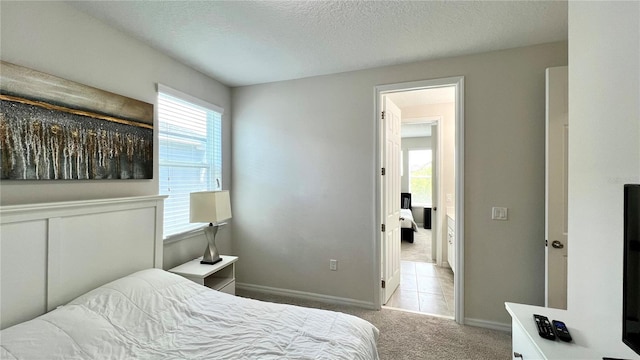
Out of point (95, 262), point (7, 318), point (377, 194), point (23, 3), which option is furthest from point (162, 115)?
point (377, 194)

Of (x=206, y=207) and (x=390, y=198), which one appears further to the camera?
(x=390, y=198)

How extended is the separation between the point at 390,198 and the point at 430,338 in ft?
4.64

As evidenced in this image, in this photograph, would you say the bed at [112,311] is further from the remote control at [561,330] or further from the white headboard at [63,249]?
the remote control at [561,330]

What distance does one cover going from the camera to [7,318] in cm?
128

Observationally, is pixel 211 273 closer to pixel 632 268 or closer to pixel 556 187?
pixel 632 268

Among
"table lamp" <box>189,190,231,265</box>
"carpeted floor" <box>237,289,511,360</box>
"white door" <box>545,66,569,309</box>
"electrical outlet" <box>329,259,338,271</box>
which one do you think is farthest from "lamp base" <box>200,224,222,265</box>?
"white door" <box>545,66,569,309</box>

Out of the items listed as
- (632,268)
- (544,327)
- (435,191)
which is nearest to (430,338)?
(544,327)

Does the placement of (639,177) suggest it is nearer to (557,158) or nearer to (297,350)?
(557,158)

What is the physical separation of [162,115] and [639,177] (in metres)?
3.08

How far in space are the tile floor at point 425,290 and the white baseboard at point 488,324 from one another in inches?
8.0

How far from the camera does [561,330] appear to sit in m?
1.15

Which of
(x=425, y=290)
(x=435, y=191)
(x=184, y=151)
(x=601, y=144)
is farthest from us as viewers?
(x=435, y=191)

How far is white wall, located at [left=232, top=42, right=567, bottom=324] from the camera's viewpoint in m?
2.30

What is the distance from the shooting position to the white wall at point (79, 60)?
146cm
